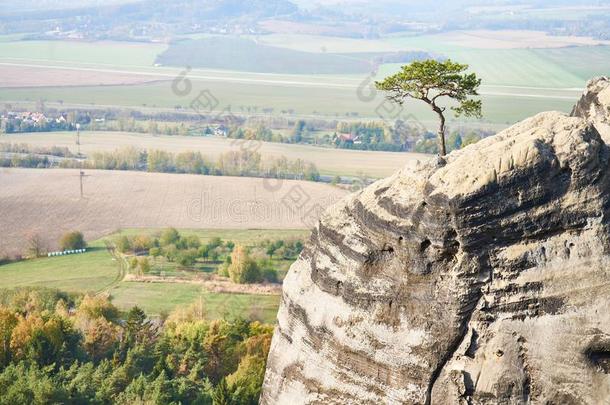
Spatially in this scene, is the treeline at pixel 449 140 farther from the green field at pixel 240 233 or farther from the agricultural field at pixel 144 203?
the green field at pixel 240 233

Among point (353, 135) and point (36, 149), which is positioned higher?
point (353, 135)

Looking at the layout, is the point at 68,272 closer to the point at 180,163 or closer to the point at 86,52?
the point at 180,163

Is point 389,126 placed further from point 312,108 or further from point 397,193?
point 397,193

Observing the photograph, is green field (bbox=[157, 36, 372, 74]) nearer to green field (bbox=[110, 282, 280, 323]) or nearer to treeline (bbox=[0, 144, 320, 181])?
treeline (bbox=[0, 144, 320, 181])

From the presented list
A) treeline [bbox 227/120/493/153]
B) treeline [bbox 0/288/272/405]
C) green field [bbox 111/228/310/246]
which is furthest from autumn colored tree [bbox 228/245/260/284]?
treeline [bbox 227/120/493/153]

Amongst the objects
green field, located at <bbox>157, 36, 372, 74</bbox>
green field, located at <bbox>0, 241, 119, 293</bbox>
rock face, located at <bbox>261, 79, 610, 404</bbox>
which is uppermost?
rock face, located at <bbox>261, 79, 610, 404</bbox>

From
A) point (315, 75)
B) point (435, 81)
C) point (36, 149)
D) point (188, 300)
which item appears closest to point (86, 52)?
point (315, 75)

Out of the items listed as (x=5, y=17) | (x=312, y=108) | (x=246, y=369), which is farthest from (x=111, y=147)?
(x=5, y=17)
